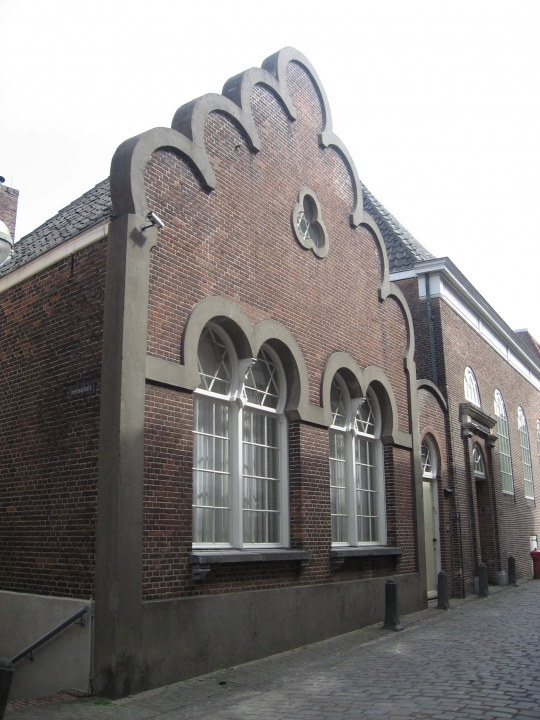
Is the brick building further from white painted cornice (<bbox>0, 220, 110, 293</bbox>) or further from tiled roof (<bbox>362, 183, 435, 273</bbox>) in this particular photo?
tiled roof (<bbox>362, 183, 435, 273</bbox>)

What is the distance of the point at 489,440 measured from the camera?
69.2 ft

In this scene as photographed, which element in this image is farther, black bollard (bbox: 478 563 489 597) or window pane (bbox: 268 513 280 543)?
black bollard (bbox: 478 563 489 597)

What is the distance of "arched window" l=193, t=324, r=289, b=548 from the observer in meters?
9.59

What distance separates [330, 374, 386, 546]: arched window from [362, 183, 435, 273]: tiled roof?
Result: 6544 mm

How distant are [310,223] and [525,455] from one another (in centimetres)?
1825

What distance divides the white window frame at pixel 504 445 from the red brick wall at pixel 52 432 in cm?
1739

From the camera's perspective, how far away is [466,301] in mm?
20906

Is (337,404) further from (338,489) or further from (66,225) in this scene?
(66,225)

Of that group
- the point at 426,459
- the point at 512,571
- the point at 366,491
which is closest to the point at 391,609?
the point at 366,491

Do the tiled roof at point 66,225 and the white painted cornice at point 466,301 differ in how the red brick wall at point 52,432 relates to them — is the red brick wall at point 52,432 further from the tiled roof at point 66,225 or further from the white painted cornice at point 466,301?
the white painted cornice at point 466,301

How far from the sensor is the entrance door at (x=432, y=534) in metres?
16.5

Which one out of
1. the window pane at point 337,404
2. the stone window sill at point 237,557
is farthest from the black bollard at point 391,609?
the window pane at point 337,404

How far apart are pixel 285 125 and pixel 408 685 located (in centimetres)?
911

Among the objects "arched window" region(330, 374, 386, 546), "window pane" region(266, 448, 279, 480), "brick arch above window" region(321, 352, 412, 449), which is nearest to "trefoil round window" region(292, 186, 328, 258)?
"brick arch above window" region(321, 352, 412, 449)
